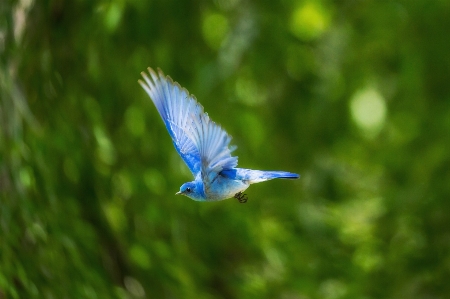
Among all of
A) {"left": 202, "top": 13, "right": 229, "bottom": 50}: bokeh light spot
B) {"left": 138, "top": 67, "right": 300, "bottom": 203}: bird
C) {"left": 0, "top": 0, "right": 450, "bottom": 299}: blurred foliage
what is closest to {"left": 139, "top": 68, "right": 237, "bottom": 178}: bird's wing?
{"left": 138, "top": 67, "right": 300, "bottom": 203}: bird

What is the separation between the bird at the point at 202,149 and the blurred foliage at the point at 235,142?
17.3 inches

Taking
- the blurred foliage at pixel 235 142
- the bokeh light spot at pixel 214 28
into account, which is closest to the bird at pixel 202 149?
the blurred foliage at pixel 235 142

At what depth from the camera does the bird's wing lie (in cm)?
57

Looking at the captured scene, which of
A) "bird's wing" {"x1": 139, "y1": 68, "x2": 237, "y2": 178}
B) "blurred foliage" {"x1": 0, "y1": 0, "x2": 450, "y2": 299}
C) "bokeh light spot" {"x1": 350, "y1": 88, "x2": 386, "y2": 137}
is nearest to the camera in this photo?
"bird's wing" {"x1": 139, "y1": 68, "x2": 237, "y2": 178}

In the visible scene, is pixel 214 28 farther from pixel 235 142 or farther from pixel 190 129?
pixel 190 129

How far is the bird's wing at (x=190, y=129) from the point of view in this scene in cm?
57

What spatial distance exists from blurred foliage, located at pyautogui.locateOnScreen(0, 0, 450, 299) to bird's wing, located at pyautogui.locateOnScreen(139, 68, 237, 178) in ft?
1.42

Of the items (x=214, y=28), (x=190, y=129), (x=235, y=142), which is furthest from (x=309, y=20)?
(x=190, y=129)

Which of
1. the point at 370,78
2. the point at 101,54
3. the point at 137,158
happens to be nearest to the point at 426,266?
the point at 370,78

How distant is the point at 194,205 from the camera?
5.20 feet

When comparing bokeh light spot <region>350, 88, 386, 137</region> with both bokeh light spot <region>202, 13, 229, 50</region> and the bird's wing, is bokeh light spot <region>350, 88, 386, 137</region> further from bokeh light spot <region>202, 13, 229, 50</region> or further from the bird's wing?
the bird's wing

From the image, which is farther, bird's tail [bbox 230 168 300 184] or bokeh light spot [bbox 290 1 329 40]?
bokeh light spot [bbox 290 1 329 40]

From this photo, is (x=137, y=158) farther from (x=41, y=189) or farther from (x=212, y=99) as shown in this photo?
(x=41, y=189)

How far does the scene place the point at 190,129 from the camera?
67 cm
